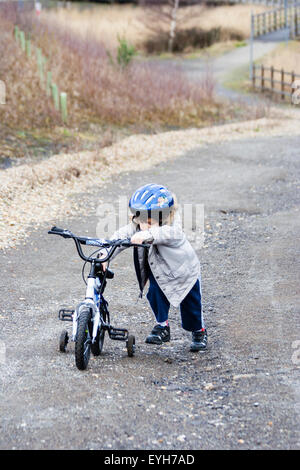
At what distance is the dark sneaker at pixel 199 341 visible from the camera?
Answer: 5.52m

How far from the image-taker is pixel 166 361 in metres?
5.34

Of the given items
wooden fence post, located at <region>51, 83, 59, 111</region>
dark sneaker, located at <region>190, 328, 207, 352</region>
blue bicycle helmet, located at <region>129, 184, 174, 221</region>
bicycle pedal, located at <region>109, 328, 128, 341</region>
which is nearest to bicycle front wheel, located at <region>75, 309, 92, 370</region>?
bicycle pedal, located at <region>109, 328, 128, 341</region>

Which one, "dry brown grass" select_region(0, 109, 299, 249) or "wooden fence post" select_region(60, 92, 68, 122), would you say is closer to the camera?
"dry brown grass" select_region(0, 109, 299, 249)

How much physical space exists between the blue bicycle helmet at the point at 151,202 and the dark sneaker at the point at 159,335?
96 centimetres

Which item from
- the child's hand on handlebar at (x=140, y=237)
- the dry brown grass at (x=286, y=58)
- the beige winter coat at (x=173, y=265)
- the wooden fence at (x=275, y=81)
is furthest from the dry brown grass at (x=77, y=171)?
the dry brown grass at (x=286, y=58)

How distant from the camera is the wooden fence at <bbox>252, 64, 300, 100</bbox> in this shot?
997 inches

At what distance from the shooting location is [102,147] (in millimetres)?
15734

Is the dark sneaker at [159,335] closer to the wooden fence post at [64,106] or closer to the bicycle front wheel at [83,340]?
the bicycle front wheel at [83,340]

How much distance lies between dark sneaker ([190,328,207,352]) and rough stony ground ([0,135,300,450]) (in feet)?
0.22

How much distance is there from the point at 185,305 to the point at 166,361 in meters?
0.45

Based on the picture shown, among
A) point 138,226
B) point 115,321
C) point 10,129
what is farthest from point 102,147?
point 138,226

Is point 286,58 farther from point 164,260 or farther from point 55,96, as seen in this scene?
point 164,260

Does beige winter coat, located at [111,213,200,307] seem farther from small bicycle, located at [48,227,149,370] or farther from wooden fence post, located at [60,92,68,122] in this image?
wooden fence post, located at [60,92,68,122]

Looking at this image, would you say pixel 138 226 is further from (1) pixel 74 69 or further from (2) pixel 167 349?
(1) pixel 74 69
